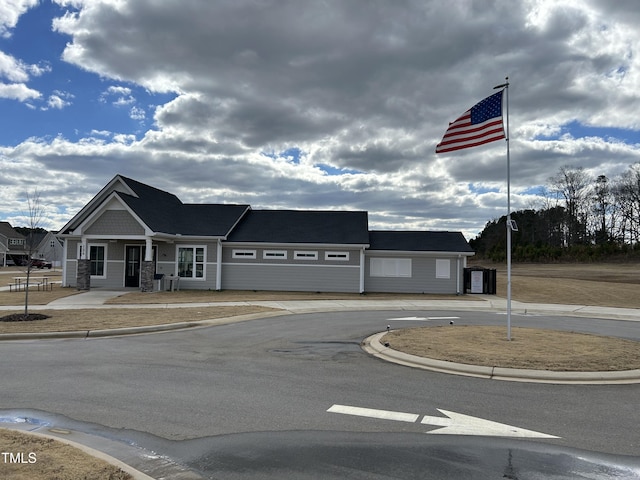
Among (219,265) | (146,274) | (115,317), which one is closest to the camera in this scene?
(115,317)

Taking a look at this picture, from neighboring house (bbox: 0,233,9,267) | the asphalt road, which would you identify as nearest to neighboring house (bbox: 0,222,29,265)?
neighboring house (bbox: 0,233,9,267)

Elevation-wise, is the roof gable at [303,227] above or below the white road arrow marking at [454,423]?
above

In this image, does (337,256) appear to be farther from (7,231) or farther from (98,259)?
(7,231)

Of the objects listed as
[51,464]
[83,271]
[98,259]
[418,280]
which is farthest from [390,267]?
[51,464]

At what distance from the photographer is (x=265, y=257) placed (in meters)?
30.4

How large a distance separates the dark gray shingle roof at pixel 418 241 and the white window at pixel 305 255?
345 centimetres

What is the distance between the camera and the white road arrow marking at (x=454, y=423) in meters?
5.82

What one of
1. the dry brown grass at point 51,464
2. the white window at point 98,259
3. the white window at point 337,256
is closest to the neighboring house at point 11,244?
the white window at point 98,259

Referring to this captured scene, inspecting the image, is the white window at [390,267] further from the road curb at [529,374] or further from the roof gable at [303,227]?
the road curb at [529,374]

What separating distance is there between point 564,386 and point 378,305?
14.4 meters

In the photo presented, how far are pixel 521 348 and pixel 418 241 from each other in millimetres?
20605

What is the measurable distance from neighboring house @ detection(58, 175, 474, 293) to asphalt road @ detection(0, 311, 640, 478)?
18229mm

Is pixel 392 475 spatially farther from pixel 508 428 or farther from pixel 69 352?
pixel 69 352

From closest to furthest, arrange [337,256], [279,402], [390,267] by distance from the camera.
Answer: [279,402]
[337,256]
[390,267]
